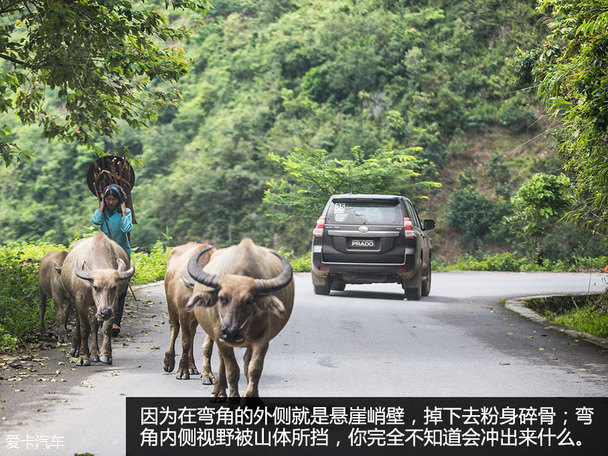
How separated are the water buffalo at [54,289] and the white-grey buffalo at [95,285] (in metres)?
0.50

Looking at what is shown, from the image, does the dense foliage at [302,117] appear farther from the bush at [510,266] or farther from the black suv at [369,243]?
the black suv at [369,243]

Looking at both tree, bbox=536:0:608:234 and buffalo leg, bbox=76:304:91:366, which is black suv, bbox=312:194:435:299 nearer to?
tree, bbox=536:0:608:234

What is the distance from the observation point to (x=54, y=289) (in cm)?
1135

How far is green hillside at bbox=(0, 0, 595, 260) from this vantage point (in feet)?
153

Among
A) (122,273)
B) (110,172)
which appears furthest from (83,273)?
(110,172)

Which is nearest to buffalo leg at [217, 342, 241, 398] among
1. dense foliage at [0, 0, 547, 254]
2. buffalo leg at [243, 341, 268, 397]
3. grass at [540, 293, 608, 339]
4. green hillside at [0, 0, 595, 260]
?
buffalo leg at [243, 341, 268, 397]

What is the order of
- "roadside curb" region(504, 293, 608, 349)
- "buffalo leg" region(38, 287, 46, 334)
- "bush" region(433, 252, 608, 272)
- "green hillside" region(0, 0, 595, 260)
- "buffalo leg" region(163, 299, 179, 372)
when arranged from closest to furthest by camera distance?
"buffalo leg" region(163, 299, 179, 372) → "roadside curb" region(504, 293, 608, 349) → "buffalo leg" region(38, 287, 46, 334) → "bush" region(433, 252, 608, 272) → "green hillside" region(0, 0, 595, 260)

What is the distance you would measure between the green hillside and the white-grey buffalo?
111 feet

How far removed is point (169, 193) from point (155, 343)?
36.8 m

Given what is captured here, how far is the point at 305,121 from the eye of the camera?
1991 inches

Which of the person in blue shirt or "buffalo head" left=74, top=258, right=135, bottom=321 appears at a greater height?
the person in blue shirt

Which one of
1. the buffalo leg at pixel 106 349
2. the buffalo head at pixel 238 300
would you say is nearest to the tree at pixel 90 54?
the buffalo leg at pixel 106 349

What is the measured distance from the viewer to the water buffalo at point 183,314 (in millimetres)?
8234

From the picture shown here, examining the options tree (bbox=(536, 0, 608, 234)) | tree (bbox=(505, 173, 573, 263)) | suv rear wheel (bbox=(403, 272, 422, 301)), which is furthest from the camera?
tree (bbox=(505, 173, 573, 263))
